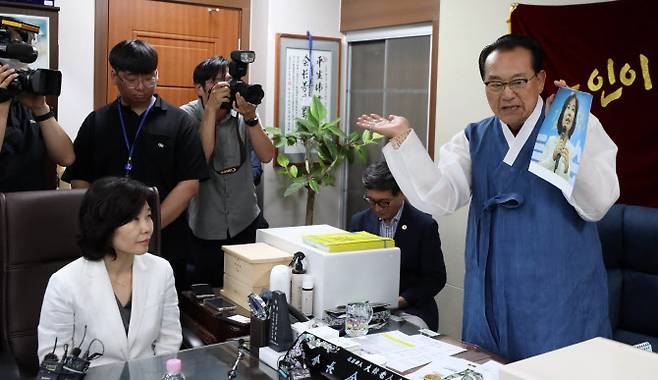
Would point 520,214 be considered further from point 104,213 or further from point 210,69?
point 210,69

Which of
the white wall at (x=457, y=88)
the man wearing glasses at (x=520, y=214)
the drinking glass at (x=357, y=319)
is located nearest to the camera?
the man wearing glasses at (x=520, y=214)

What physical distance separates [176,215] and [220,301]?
1.76ft

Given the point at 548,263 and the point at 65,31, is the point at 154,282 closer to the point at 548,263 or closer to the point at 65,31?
the point at 548,263

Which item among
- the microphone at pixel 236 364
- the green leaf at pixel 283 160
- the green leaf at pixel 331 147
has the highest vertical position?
the green leaf at pixel 331 147

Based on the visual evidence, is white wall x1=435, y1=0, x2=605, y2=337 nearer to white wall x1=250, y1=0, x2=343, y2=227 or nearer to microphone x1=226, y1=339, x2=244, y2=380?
white wall x1=250, y1=0, x2=343, y2=227

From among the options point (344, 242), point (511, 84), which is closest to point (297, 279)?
point (344, 242)

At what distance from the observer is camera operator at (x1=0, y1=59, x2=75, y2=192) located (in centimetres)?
242

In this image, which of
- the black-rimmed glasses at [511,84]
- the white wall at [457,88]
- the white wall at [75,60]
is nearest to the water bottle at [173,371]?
the black-rimmed glasses at [511,84]

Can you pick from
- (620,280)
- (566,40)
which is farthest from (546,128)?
(566,40)

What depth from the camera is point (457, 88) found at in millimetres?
3521

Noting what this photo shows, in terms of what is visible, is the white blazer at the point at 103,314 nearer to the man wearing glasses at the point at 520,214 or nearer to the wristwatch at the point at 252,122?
the man wearing glasses at the point at 520,214

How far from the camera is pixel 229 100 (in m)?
2.89

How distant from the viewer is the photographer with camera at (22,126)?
2.37 m

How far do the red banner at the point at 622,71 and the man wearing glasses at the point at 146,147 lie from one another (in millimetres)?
1725
